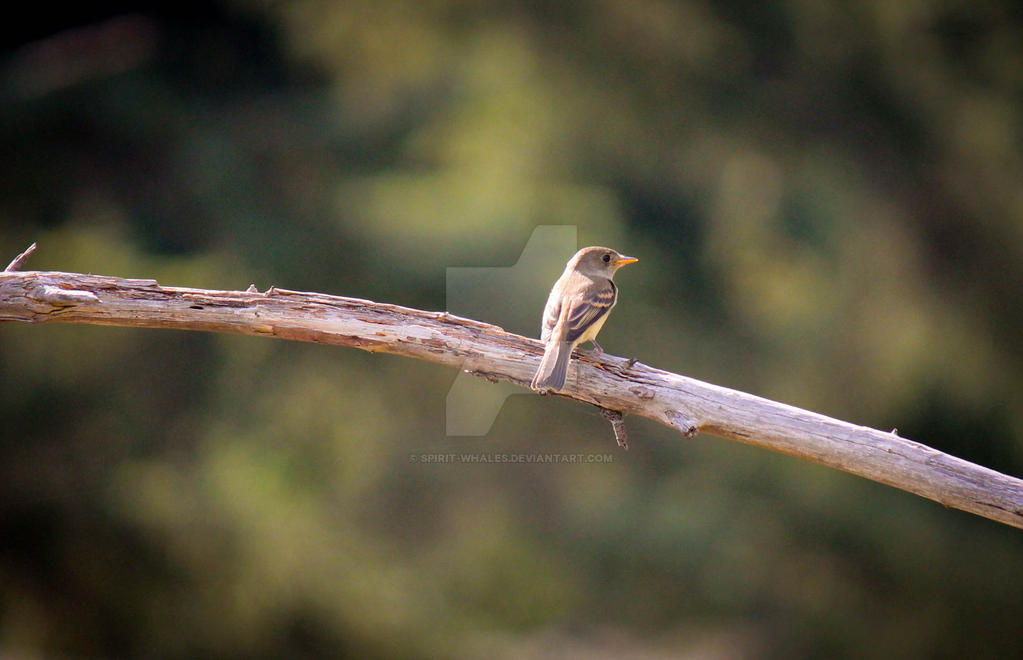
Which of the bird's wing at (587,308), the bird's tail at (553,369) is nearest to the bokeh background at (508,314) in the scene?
the bird's wing at (587,308)

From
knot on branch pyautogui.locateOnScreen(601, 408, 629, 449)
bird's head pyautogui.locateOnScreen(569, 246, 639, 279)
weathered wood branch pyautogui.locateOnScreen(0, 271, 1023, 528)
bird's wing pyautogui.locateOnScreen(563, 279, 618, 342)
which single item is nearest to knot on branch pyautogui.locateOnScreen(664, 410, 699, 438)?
weathered wood branch pyautogui.locateOnScreen(0, 271, 1023, 528)

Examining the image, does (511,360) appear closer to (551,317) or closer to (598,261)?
(551,317)

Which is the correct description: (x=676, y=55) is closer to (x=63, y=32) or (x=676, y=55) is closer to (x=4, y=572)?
(x=63, y=32)

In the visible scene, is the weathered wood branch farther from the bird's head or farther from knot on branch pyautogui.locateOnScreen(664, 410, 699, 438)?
the bird's head

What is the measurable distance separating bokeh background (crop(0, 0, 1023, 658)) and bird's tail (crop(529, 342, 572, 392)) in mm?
2783

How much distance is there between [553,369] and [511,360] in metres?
0.22

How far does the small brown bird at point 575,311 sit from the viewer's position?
3.33 m

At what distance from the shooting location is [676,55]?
7277 mm

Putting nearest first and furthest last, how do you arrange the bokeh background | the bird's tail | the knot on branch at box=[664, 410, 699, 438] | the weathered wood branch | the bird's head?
the weathered wood branch → the knot on branch at box=[664, 410, 699, 438] → the bird's tail → the bird's head → the bokeh background

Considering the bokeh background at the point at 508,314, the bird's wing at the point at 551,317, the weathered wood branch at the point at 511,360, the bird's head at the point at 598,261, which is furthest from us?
the bokeh background at the point at 508,314

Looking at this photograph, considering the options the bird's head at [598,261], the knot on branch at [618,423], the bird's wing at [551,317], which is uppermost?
the bird's head at [598,261]

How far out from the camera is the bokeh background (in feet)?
20.2

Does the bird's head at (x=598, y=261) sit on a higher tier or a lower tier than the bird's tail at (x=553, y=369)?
higher

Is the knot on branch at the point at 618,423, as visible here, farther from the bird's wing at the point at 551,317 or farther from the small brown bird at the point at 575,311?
the bird's wing at the point at 551,317
